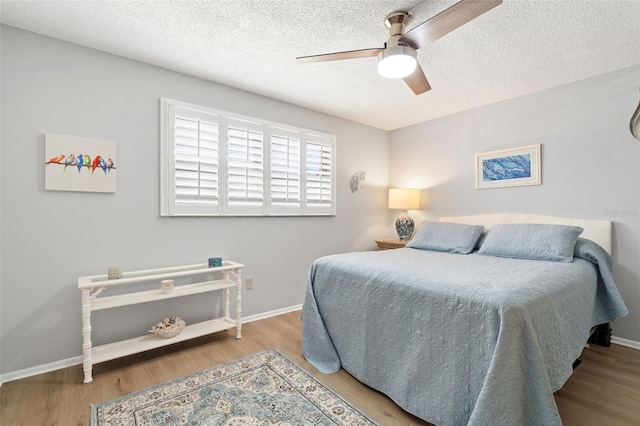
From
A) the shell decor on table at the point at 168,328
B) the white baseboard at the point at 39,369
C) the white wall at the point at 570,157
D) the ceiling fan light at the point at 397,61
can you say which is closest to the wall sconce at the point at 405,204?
the white wall at the point at 570,157

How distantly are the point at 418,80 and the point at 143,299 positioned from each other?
8.38 ft

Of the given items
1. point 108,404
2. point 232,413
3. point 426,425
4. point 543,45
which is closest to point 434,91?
point 543,45

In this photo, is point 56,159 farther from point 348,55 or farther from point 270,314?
point 270,314

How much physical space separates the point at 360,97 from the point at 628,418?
3119 millimetres

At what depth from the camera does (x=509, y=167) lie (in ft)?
10.9

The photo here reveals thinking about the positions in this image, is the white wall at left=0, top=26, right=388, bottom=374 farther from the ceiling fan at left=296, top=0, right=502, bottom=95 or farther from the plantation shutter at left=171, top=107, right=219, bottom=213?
the ceiling fan at left=296, top=0, right=502, bottom=95

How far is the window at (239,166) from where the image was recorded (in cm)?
270

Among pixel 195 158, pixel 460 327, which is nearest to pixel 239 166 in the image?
pixel 195 158

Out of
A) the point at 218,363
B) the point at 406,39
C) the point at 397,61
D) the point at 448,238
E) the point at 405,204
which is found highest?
→ the point at 406,39

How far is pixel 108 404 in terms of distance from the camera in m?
1.78

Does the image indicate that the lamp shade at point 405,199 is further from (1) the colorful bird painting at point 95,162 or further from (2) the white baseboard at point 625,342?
(1) the colorful bird painting at point 95,162

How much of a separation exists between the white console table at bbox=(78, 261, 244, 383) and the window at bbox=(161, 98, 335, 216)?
21.9 inches

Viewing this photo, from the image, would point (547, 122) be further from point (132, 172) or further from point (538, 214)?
point (132, 172)

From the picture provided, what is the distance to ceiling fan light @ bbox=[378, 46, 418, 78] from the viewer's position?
1795 mm
